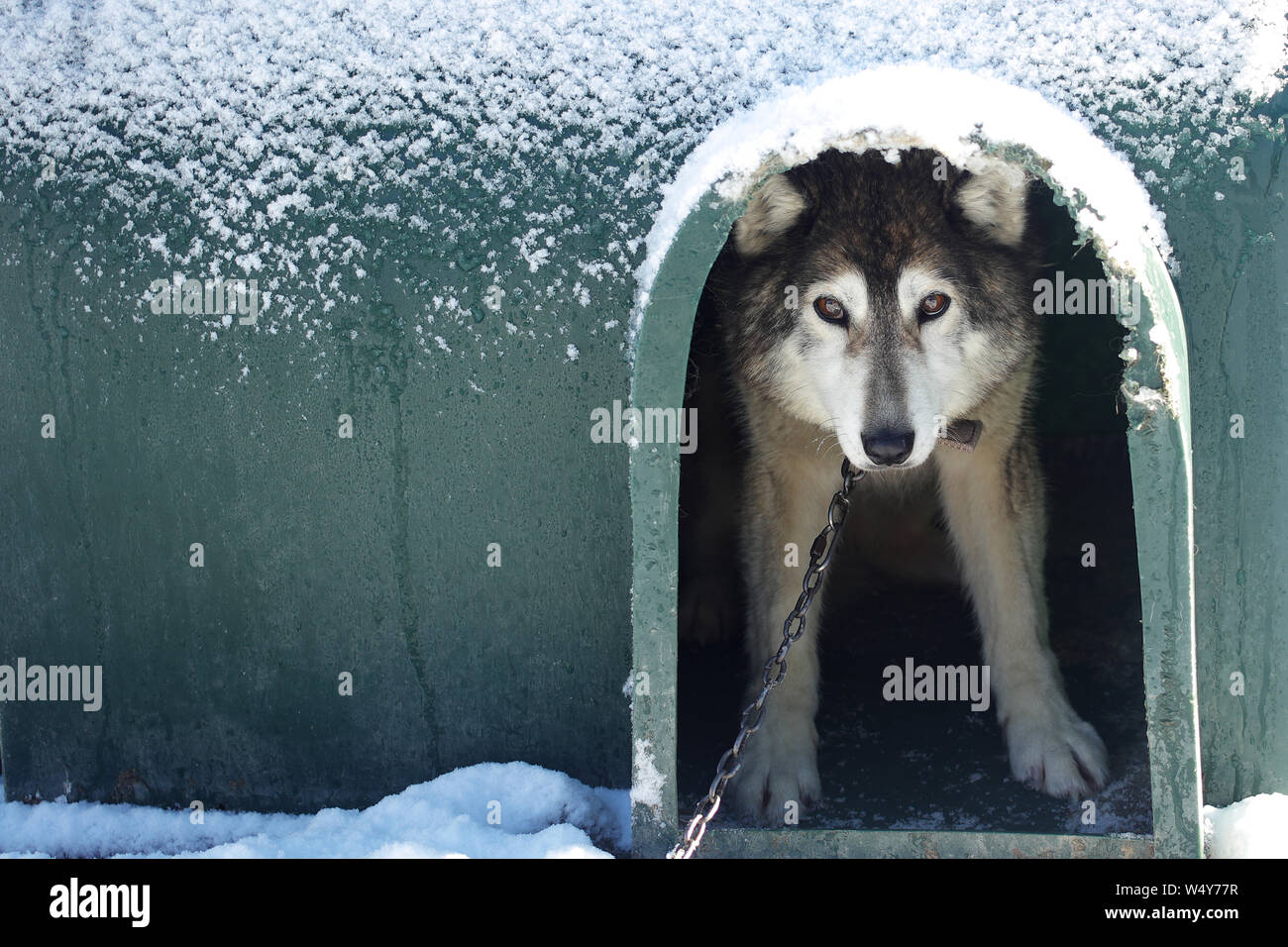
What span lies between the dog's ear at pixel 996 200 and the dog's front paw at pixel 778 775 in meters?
1.64

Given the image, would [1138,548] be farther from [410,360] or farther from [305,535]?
→ [305,535]

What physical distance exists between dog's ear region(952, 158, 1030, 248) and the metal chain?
0.87m

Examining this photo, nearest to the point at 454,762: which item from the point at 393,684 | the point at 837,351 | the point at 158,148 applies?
the point at 393,684

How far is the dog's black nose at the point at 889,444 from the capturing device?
9.78 feet

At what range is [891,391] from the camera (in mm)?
3047

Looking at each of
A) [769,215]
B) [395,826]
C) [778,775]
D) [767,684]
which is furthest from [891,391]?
[395,826]

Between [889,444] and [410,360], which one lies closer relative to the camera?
[889,444]

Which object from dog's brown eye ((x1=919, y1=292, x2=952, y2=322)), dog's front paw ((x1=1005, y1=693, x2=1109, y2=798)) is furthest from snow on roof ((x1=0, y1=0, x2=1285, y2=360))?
dog's front paw ((x1=1005, y1=693, x2=1109, y2=798))

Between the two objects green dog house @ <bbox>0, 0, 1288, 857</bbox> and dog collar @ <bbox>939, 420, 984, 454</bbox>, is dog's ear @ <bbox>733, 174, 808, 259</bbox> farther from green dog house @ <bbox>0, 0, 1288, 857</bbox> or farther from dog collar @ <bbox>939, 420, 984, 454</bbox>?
dog collar @ <bbox>939, 420, 984, 454</bbox>

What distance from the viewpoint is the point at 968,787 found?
130 inches

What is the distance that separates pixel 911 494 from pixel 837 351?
1203 mm

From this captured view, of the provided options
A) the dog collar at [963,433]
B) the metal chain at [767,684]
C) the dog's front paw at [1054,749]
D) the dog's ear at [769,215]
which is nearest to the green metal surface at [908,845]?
the metal chain at [767,684]

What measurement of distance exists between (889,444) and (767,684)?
28.2 inches
